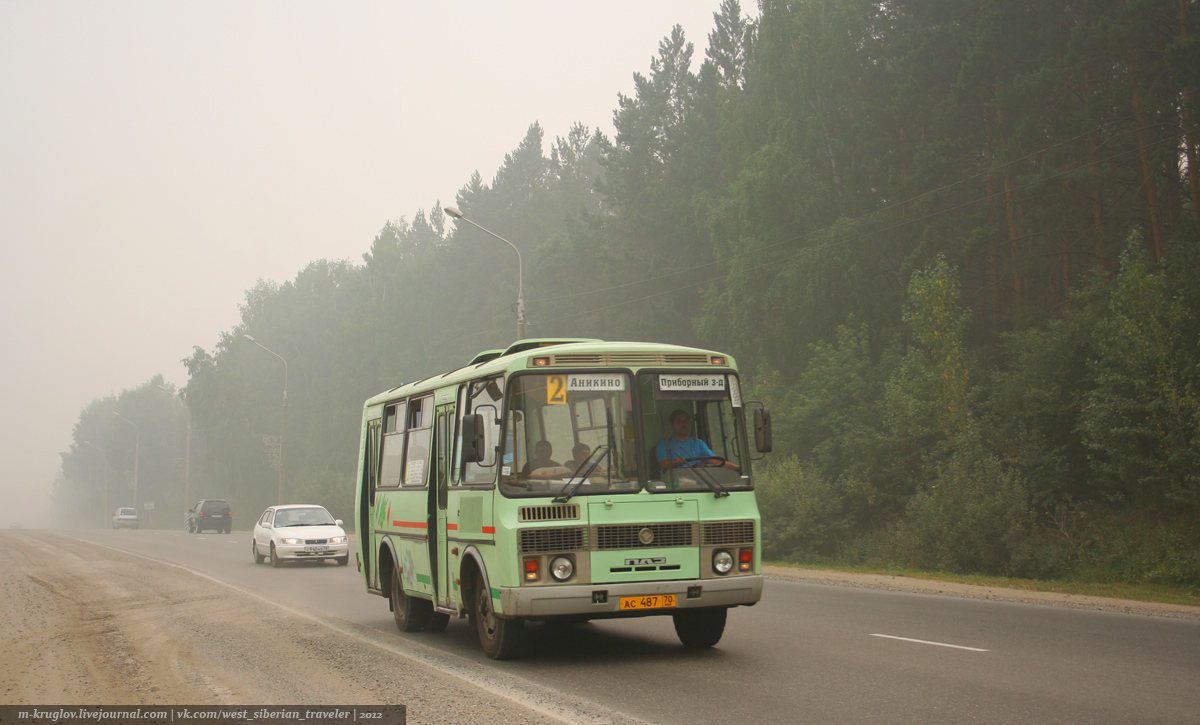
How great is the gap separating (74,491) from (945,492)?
190058 millimetres

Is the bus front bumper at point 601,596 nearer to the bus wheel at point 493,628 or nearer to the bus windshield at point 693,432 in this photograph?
the bus wheel at point 493,628

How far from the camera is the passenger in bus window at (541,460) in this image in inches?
367

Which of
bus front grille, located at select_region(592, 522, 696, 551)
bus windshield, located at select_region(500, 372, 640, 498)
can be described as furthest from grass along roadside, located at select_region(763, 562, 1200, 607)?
bus windshield, located at select_region(500, 372, 640, 498)

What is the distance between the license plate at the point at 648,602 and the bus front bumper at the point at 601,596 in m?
0.03

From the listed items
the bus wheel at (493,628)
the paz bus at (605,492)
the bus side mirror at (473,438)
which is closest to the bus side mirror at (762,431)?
the paz bus at (605,492)

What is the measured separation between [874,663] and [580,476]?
3.16 metres

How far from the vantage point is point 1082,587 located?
18.1 m

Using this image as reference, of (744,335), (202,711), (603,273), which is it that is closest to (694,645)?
(202,711)

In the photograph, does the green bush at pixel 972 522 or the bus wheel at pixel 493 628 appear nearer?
the bus wheel at pixel 493 628

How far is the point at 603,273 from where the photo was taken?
182ft

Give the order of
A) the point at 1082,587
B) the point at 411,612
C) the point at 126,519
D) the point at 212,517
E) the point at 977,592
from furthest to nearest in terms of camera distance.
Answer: the point at 126,519
the point at 212,517
the point at 1082,587
the point at 977,592
the point at 411,612

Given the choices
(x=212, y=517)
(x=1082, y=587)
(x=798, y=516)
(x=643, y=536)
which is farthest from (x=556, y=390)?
(x=212, y=517)

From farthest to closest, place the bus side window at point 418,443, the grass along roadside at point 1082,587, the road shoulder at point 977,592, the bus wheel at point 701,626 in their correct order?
the grass along roadside at point 1082,587 → the road shoulder at point 977,592 → the bus side window at point 418,443 → the bus wheel at point 701,626

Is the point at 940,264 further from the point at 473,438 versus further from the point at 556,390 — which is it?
the point at 473,438
